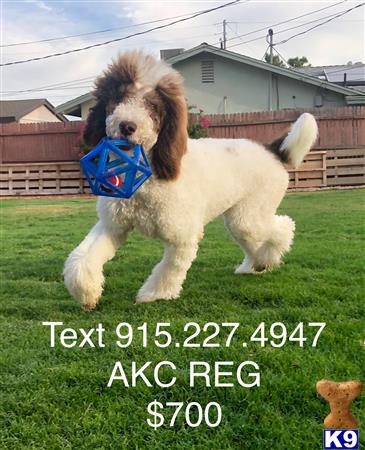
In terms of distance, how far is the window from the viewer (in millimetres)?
20953

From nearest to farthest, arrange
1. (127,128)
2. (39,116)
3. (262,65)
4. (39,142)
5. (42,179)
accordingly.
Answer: (127,128)
(42,179)
(39,142)
(262,65)
(39,116)

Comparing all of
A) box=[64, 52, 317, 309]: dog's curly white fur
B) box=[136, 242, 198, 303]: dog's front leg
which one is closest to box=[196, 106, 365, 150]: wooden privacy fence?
box=[64, 52, 317, 309]: dog's curly white fur

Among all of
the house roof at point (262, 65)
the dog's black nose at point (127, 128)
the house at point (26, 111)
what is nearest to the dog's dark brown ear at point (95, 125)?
the dog's black nose at point (127, 128)

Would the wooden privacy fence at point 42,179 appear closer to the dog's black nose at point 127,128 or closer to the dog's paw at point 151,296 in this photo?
the dog's paw at point 151,296

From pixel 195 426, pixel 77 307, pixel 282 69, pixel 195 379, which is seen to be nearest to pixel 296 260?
pixel 77 307

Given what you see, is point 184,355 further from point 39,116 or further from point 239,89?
point 39,116

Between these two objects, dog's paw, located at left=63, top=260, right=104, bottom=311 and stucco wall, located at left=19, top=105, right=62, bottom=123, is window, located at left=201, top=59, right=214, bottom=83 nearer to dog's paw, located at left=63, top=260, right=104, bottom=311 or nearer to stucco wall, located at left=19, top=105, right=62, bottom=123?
stucco wall, located at left=19, top=105, right=62, bottom=123

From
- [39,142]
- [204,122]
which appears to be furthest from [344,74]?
[39,142]

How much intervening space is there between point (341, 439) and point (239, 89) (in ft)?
65.6

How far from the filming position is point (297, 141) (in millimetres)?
4680

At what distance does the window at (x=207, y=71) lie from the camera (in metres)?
21.0

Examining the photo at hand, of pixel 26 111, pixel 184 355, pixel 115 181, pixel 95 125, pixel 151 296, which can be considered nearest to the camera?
pixel 184 355

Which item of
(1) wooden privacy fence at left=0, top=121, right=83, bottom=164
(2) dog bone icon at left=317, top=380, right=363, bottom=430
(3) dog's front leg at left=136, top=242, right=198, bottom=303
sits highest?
(1) wooden privacy fence at left=0, top=121, right=83, bottom=164

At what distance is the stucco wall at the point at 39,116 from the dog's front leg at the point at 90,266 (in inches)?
1150
